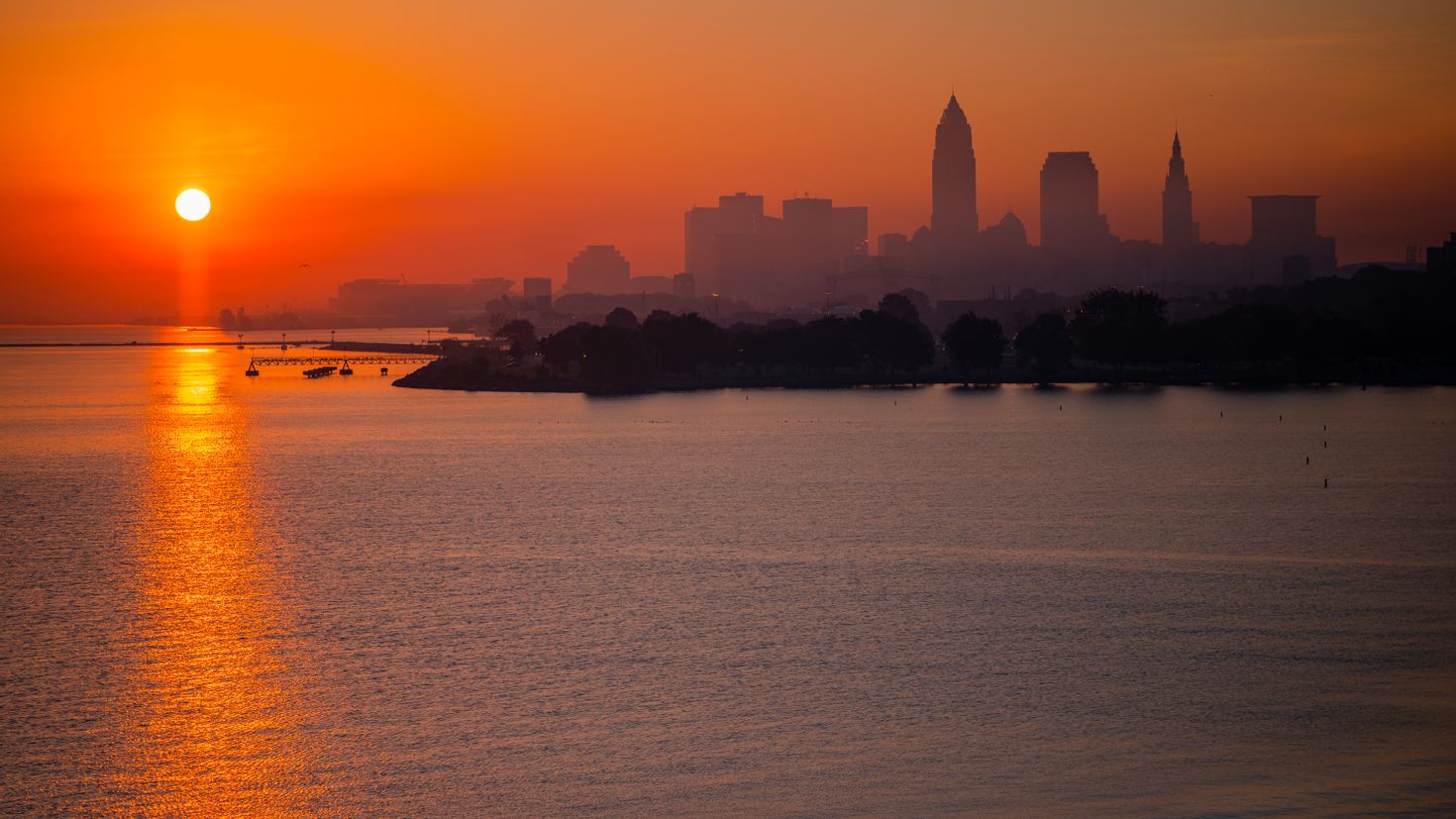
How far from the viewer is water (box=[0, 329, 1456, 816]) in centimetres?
2738

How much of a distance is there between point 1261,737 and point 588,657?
16596 millimetres

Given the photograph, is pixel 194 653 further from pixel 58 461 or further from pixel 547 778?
pixel 58 461

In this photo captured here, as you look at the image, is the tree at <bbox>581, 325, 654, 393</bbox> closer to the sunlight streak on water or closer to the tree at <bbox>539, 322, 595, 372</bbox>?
the tree at <bbox>539, 322, 595, 372</bbox>

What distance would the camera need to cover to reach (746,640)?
3819 cm

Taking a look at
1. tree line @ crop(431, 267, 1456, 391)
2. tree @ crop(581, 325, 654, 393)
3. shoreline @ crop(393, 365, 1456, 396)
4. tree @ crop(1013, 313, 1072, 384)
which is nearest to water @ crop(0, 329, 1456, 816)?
tree @ crop(581, 325, 654, 393)

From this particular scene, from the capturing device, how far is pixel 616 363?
158375 millimetres

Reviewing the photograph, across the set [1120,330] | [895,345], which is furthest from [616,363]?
[1120,330]

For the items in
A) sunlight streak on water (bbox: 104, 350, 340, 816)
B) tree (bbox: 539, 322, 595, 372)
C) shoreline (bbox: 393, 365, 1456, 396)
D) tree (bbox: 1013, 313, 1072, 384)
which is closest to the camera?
sunlight streak on water (bbox: 104, 350, 340, 816)

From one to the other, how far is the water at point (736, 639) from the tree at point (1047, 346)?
87989mm

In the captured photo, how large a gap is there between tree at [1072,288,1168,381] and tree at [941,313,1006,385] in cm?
1078

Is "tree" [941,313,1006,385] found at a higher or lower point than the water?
higher

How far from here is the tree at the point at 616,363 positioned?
6240 inches

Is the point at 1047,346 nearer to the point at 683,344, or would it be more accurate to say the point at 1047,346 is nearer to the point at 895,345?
the point at 895,345

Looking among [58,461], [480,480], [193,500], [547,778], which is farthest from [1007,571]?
[58,461]
